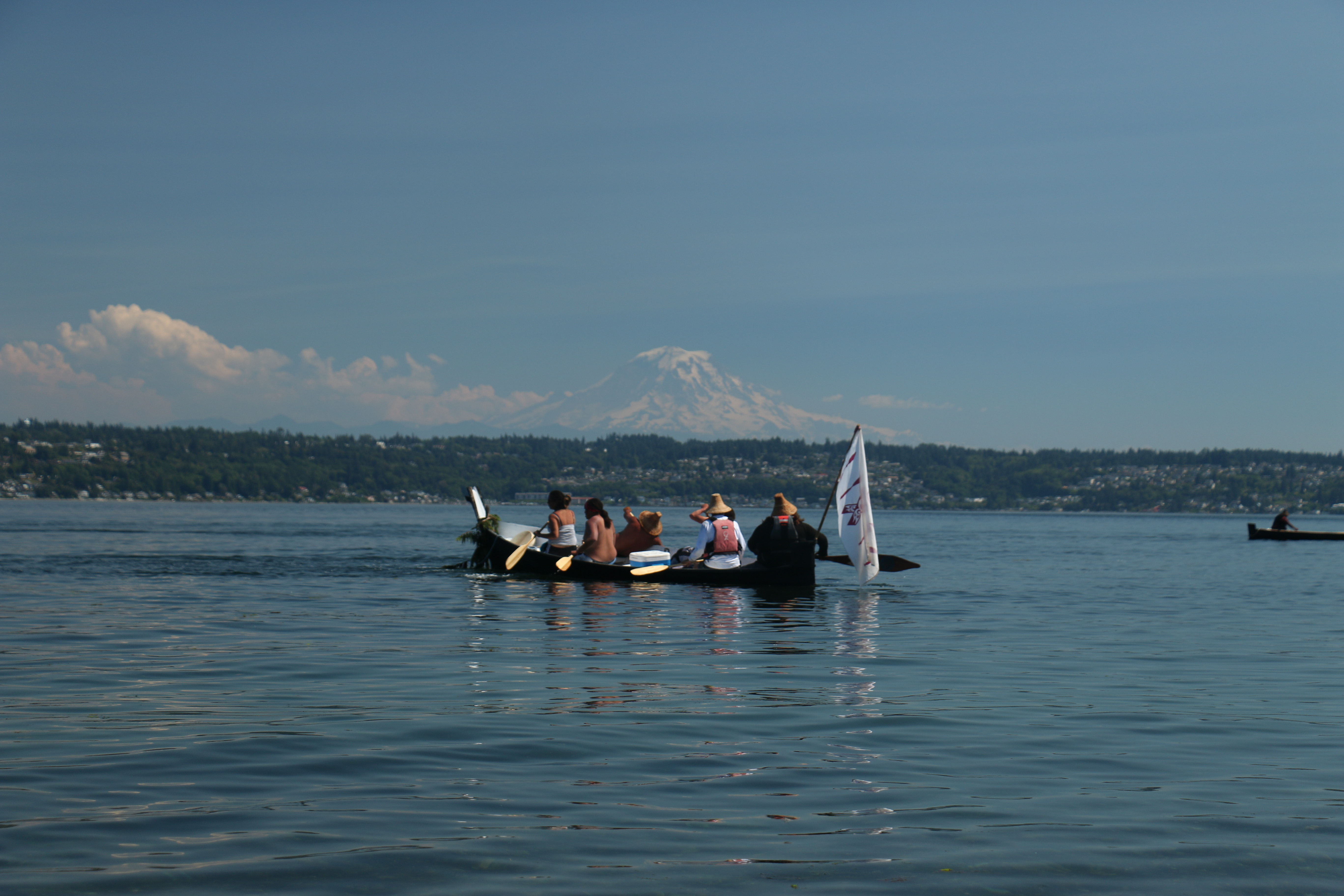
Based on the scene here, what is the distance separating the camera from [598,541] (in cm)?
3183

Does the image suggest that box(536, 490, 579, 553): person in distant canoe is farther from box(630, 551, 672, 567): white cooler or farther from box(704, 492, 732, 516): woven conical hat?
box(704, 492, 732, 516): woven conical hat

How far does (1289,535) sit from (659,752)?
90441 mm

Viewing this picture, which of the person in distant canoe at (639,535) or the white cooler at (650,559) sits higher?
the person in distant canoe at (639,535)

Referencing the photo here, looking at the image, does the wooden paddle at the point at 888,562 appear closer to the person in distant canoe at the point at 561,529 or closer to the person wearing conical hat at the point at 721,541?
the person wearing conical hat at the point at 721,541

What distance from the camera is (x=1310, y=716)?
531 inches

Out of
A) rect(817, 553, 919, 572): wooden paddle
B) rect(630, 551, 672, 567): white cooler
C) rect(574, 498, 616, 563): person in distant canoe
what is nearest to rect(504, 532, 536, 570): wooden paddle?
rect(574, 498, 616, 563): person in distant canoe

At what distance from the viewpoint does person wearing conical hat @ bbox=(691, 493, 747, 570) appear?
30.2 m

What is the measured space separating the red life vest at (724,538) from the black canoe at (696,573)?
0.57 metres

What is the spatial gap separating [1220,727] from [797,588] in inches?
730

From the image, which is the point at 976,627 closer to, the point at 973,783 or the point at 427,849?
the point at 973,783

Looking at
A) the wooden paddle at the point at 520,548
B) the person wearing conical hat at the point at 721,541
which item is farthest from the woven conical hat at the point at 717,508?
the wooden paddle at the point at 520,548

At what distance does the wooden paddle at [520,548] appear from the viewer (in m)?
33.7

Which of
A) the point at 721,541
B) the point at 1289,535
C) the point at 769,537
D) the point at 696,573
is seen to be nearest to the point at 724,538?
the point at 721,541

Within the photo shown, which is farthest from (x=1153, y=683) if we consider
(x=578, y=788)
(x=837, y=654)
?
(x=578, y=788)
